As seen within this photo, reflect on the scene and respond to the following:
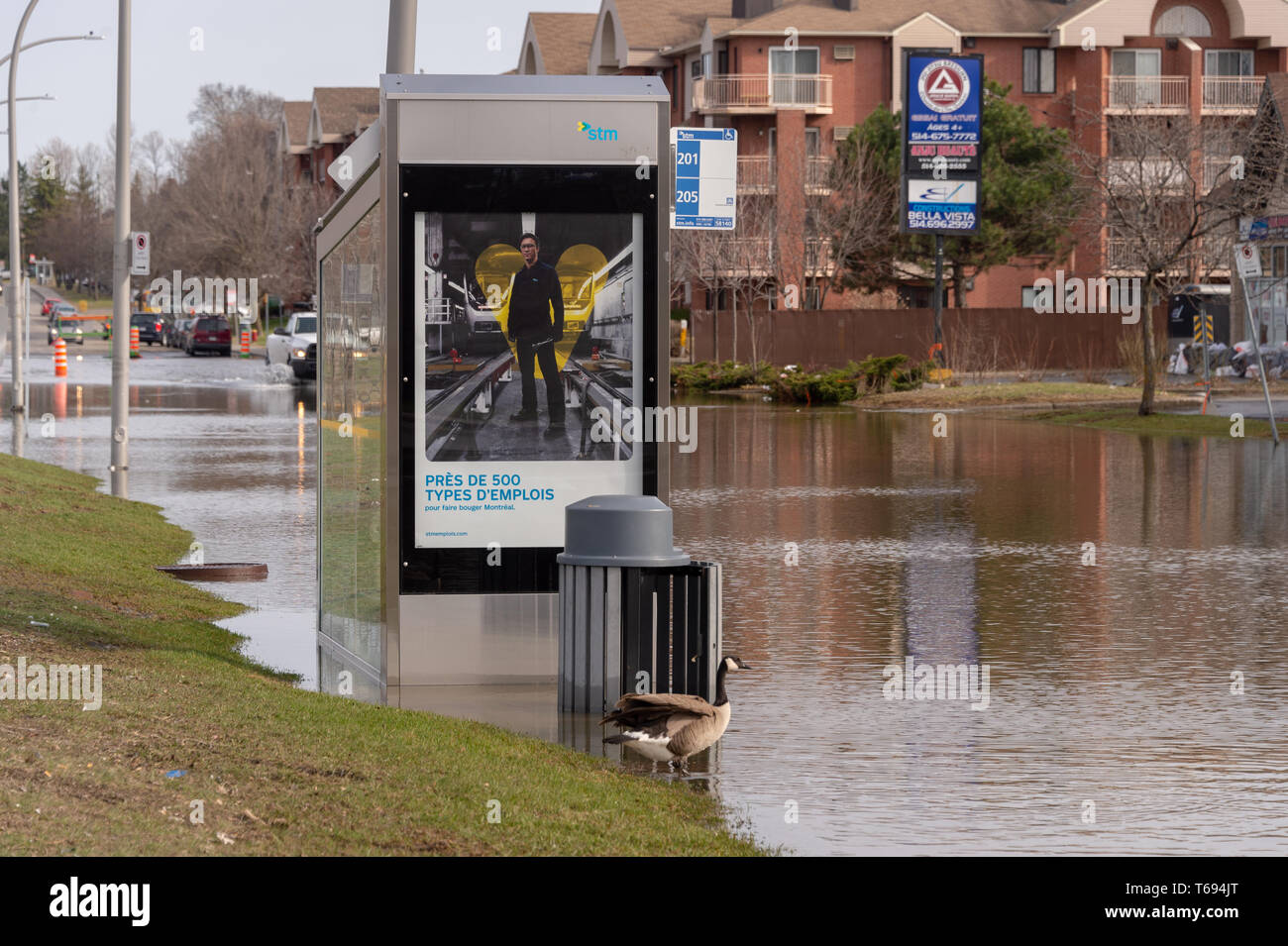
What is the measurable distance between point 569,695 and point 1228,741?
125 inches

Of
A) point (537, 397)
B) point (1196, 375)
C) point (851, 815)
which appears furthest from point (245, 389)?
point (851, 815)

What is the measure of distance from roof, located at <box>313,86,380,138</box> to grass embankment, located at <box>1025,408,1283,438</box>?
73343 mm

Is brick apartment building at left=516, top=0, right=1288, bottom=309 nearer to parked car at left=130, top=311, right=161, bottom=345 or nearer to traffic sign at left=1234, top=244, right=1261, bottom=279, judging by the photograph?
parked car at left=130, top=311, right=161, bottom=345

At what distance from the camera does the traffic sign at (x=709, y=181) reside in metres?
15.8

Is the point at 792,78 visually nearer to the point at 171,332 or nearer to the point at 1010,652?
the point at 171,332

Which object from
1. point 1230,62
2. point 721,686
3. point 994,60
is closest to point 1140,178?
point 721,686

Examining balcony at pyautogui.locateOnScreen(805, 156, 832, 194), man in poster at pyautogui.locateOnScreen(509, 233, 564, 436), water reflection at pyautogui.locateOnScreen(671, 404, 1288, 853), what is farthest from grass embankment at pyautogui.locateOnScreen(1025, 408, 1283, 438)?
balcony at pyautogui.locateOnScreen(805, 156, 832, 194)

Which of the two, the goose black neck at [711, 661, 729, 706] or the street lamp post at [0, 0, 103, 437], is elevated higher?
the street lamp post at [0, 0, 103, 437]

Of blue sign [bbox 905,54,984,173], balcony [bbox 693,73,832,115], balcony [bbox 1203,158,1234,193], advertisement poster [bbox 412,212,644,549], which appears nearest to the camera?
advertisement poster [bbox 412,212,644,549]

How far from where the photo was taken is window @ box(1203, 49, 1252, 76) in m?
66.2

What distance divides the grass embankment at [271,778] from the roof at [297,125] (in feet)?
351

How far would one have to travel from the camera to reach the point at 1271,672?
10.1 metres

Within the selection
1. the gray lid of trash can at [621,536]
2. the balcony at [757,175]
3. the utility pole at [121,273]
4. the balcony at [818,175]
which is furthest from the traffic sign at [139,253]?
the balcony at [818,175]

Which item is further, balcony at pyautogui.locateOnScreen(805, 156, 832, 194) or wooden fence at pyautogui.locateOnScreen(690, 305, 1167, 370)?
balcony at pyautogui.locateOnScreen(805, 156, 832, 194)
